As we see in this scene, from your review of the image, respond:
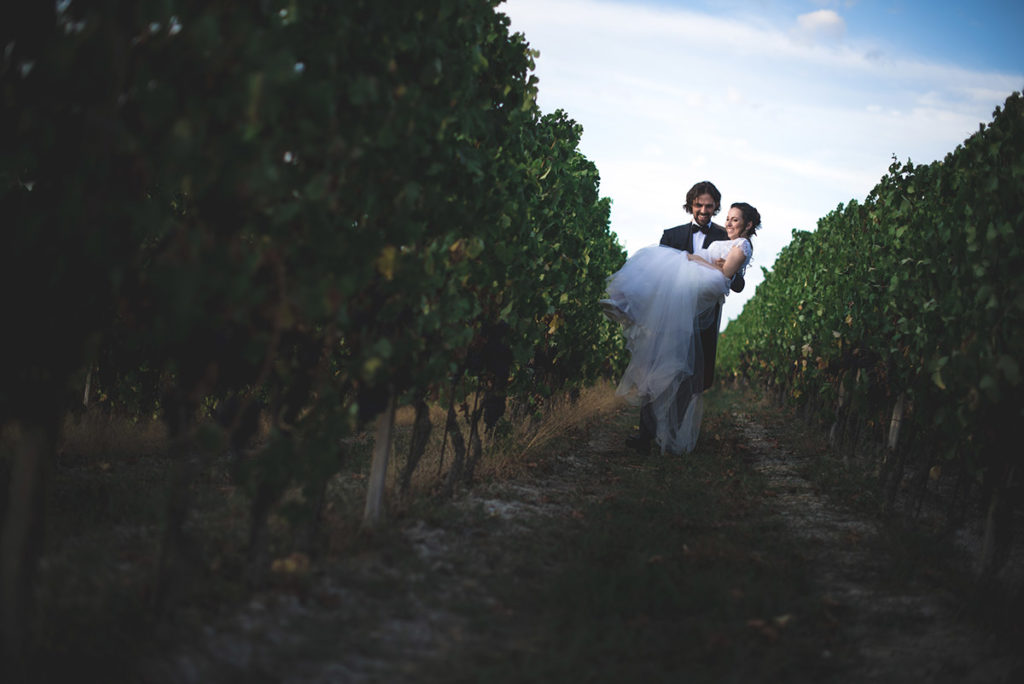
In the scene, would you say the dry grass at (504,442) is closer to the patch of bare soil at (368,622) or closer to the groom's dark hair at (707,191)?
the patch of bare soil at (368,622)

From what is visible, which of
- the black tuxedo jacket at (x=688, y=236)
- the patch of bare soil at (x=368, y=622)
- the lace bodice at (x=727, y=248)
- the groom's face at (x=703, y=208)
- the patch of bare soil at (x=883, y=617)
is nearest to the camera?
the patch of bare soil at (x=368, y=622)

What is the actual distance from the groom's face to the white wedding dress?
1.17 feet

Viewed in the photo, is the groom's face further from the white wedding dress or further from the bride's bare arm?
the bride's bare arm

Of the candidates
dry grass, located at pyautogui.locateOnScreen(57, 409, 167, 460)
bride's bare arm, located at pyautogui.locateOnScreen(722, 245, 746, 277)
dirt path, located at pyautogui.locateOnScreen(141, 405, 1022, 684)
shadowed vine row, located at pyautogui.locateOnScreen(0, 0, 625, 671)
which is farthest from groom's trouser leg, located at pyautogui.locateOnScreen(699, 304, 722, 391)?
dry grass, located at pyautogui.locateOnScreen(57, 409, 167, 460)

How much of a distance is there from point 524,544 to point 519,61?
365 cm

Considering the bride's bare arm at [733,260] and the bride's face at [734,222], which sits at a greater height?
the bride's face at [734,222]

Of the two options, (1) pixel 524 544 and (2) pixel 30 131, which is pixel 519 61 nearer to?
(1) pixel 524 544

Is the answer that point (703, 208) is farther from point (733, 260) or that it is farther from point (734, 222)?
point (733, 260)

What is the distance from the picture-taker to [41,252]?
245cm

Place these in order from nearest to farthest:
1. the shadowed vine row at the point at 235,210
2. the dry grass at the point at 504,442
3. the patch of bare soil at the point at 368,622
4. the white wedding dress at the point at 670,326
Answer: the shadowed vine row at the point at 235,210 → the patch of bare soil at the point at 368,622 → the dry grass at the point at 504,442 → the white wedding dress at the point at 670,326

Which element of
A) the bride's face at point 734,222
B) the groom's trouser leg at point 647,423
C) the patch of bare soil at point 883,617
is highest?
the bride's face at point 734,222

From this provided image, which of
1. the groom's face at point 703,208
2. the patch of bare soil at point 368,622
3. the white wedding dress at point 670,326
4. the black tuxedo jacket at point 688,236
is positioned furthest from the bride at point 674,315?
the patch of bare soil at point 368,622

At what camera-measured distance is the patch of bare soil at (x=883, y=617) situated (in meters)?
3.15

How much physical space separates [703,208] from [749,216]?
0.53 m
